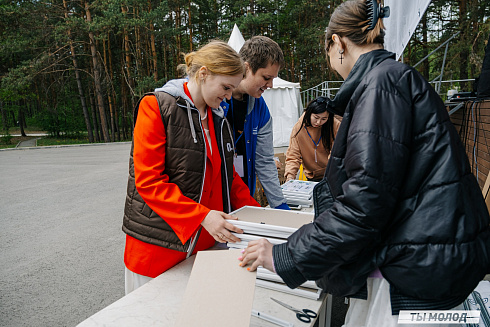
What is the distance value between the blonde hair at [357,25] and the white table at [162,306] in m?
0.97

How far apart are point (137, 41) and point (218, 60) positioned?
19981 mm

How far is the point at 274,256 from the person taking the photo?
0.97m

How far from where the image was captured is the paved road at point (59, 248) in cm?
288

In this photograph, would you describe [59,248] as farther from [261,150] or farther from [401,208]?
[401,208]

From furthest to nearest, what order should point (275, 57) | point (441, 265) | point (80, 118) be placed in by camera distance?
point (80, 118)
point (275, 57)
point (441, 265)

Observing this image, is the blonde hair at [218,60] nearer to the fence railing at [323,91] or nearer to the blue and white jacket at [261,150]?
the blue and white jacket at [261,150]

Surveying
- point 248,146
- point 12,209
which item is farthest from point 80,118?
point 248,146

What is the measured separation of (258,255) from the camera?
3.32 feet

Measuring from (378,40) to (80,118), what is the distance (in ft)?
97.6

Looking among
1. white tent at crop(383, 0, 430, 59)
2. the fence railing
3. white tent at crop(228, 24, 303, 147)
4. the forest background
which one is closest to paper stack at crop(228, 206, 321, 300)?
white tent at crop(383, 0, 430, 59)

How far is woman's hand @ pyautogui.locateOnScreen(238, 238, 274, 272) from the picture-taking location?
995 mm

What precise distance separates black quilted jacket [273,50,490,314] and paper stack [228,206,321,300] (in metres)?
0.39

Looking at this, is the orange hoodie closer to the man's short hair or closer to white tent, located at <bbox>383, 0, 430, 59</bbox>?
the man's short hair

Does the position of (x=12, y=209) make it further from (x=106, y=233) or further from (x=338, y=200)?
(x=338, y=200)
